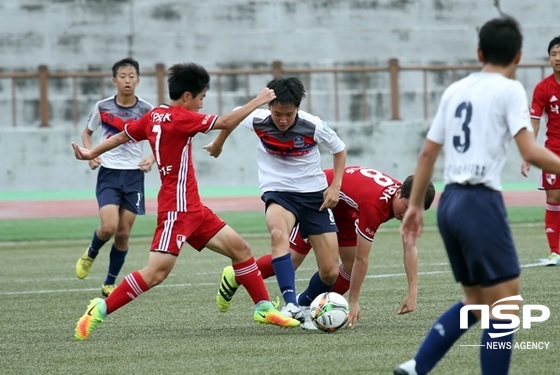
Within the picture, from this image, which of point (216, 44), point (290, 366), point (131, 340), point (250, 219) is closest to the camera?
point (290, 366)

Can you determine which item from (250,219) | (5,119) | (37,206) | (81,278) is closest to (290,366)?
(81,278)

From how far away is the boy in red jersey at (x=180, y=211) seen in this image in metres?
7.25

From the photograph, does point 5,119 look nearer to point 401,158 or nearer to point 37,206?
point 37,206

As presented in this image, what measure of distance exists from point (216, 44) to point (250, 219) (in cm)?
747

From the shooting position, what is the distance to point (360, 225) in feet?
24.5

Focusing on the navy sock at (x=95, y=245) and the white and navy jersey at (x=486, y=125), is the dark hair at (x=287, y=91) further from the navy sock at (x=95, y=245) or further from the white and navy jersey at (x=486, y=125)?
the navy sock at (x=95, y=245)

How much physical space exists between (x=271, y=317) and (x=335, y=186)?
98cm

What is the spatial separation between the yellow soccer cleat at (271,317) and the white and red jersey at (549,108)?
4865 millimetres

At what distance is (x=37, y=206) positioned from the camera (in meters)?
19.2

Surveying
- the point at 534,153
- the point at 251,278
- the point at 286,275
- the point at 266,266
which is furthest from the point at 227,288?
the point at 534,153

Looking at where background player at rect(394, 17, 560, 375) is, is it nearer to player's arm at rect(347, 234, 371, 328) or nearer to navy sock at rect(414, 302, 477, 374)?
navy sock at rect(414, 302, 477, 374)

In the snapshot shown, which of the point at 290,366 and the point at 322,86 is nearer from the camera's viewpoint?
the point at 290,366

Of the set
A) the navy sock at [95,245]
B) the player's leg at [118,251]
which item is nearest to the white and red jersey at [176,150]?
the player's leg at [118,251]

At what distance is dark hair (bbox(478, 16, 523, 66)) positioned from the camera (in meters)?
5.04
